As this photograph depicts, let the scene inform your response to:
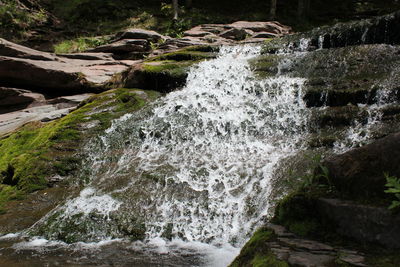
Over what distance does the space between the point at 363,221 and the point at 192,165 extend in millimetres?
4699

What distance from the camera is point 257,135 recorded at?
823 centimetres

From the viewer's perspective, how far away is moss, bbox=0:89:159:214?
7695 mm

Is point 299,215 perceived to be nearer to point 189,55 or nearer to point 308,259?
point 308,259

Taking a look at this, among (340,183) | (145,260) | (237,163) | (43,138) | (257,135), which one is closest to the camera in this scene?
(340,183)

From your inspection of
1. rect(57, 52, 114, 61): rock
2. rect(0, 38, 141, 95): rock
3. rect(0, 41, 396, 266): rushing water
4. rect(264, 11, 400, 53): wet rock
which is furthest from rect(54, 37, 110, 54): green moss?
rect(0, 41, 396, 266): rushing water

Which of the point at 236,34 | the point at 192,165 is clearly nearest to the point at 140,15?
the point at 236,34

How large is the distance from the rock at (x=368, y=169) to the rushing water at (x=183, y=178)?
2.04 metres

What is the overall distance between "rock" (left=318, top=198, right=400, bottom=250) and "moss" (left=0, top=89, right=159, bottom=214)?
621cm

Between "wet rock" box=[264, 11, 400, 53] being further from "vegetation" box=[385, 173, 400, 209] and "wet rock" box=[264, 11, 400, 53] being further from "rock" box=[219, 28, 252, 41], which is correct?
"vegetation" box=[385, 173, 400, 209]

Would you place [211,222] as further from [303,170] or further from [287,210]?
[287,210]

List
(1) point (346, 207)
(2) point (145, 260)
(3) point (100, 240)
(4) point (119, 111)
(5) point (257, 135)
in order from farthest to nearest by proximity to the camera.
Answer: (4) point (119, 111) → (5) point (257, 135) → (3) point (100, 240) → (2) point (145, 260) → (1) point (346, 207)

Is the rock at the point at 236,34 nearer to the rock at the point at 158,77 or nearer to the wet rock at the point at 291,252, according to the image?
the rock at the point at 158,77

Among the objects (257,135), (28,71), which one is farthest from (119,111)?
(28,71)

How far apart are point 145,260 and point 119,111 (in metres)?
5.93
